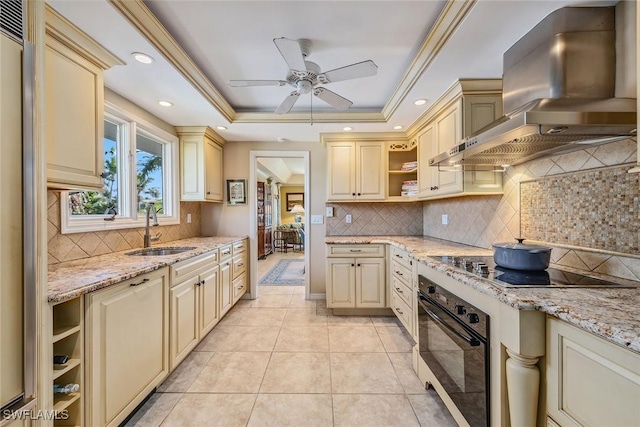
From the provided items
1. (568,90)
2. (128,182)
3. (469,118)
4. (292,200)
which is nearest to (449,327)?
(568,90)

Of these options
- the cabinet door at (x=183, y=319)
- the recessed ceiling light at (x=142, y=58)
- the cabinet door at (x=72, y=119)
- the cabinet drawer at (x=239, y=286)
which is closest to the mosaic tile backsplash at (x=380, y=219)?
the cabinet drawer at (x=239, y=286)

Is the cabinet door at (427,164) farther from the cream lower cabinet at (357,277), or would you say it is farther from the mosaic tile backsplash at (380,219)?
the cream lower cabinet at (357,277)

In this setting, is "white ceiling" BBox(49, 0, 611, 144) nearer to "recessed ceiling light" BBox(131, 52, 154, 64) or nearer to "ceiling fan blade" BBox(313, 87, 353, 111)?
"recessed ceiling light" BBox(131, 52, 154, 64)

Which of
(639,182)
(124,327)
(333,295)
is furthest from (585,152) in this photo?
(124,327)

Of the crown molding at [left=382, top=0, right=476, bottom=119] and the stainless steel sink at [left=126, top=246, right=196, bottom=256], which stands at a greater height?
the crown molding at [left=382, top=0, right=476, bottom=119]

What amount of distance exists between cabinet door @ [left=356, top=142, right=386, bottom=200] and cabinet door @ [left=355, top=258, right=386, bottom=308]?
836mm

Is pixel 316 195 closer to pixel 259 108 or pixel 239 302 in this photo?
pixel 259 108

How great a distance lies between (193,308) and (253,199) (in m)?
1.88

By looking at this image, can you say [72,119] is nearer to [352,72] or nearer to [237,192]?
[352,72]

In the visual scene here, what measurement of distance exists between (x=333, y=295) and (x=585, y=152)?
2481 millimetres

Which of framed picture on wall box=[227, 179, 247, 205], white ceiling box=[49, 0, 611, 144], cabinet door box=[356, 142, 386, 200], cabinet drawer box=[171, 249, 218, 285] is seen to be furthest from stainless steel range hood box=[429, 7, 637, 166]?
framed picture on wall box=[227, 179, 247, 205]

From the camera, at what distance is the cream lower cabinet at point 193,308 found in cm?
199

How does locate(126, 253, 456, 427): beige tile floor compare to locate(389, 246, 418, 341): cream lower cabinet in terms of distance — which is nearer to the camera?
locate(126, 253, 456, 427): beige tile floor

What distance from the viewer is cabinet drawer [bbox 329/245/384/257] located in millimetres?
3115
